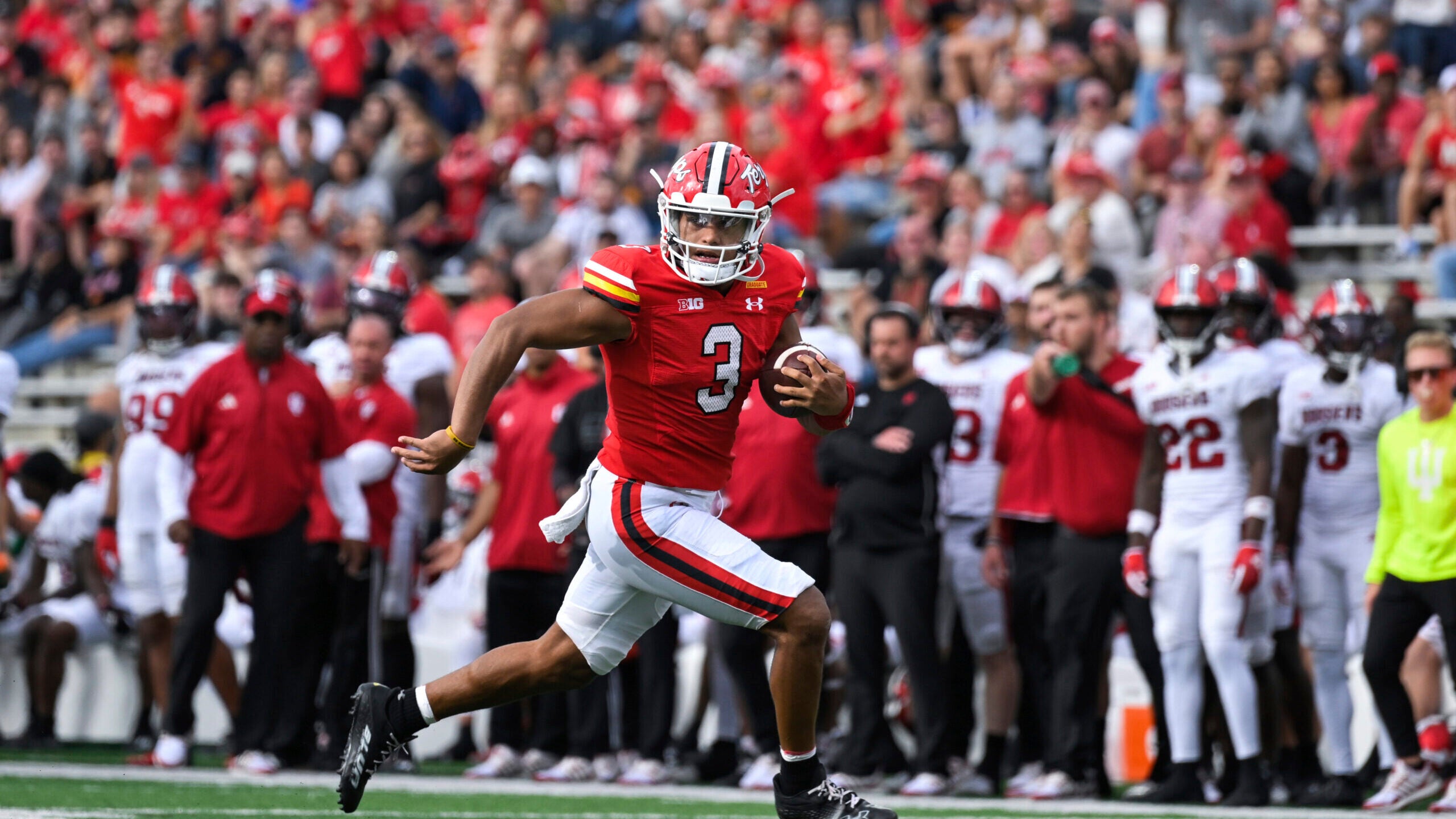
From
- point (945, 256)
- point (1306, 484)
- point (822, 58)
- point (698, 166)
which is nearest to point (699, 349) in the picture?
point (698, 166)

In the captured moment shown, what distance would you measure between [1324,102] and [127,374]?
7918 mm

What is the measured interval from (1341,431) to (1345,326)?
0.49 meters

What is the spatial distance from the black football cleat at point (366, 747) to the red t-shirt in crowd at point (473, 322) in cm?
619

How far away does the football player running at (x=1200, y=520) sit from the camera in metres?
7.70

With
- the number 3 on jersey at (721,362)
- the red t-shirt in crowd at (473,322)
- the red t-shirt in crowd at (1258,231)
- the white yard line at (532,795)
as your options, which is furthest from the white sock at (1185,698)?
the red t-shirt in crowd at (473,322)

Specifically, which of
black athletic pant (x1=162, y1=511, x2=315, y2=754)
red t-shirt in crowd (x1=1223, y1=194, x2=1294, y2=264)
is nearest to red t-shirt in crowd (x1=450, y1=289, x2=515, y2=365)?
black athletic pant (x1=162, y1=511, x2=315, y2=754)

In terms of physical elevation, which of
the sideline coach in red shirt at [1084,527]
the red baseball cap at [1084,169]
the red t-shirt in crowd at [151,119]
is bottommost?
the sideline coach in red shirt at [1084,527]

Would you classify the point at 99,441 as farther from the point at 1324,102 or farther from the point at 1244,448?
the point at 1324,102

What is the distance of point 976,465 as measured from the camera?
880 cm

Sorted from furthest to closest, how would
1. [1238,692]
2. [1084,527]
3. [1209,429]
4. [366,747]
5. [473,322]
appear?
[473,322] < [1084,527] < [1209,429] < [1238,692] < [366,747]

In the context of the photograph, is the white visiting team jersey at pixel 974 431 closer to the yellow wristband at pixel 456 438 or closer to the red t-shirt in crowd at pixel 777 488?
the red t-shirt in crowd at pixel 777 488

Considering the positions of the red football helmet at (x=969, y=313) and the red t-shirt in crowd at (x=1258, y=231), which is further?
the red t-shirt in crowd at (x=1258, y=231)

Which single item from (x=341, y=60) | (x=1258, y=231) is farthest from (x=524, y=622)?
(x=341, y=60)

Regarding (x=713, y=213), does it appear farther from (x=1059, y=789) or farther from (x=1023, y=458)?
(x=1059, y=789)
